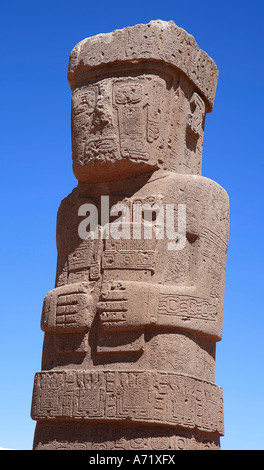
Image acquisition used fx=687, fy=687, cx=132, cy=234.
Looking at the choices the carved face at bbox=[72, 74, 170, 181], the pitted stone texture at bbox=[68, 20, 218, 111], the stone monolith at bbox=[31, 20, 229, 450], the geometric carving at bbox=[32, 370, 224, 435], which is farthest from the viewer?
the pitted stone texture at bbox=[68, 20, 218, 111]

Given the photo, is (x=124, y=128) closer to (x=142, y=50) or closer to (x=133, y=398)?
(x=142, y=50)

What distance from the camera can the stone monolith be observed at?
6148 mm

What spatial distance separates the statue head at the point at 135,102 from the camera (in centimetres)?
691

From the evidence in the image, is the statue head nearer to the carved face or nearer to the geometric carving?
the carved face

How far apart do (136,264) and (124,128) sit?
141 cm

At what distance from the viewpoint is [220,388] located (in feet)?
22.4

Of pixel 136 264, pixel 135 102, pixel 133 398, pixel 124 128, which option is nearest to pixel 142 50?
pixel 135 102

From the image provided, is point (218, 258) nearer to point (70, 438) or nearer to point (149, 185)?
point (149, 185)

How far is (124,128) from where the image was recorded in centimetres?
692

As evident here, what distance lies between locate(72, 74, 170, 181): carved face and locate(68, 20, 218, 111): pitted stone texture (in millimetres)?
225

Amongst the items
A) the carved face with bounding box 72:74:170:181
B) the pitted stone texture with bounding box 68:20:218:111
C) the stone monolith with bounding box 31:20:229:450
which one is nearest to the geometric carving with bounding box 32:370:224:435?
the stone monolith with bounding box 31:20:229:450

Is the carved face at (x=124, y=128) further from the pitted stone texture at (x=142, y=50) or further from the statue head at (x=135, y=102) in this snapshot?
the pitted stone texture at (x=142, y=50)

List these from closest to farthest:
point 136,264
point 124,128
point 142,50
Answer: point 136,264 → point 124,128 → point 142,50
